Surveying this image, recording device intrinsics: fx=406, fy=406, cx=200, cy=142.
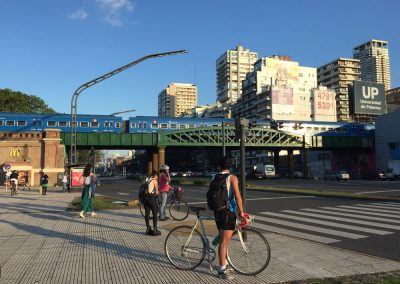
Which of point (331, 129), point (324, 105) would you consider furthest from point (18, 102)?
point (324, 105)

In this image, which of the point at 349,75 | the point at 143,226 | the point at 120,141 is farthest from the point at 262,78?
the point at 143,226

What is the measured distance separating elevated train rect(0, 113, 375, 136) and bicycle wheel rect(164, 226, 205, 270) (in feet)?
111

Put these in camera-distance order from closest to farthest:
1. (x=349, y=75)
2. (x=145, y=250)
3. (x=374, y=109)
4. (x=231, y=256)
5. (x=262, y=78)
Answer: (x=231, y=256)
(x=145, y=250)
(x=374, y=109)
(x=262, y=78)
(x=349, y=75)

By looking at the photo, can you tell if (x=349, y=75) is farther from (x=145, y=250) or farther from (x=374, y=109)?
(x=145, y=250)

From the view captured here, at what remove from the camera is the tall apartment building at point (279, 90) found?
4749 inches

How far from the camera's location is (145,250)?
7996mm

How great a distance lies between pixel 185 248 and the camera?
6.65m

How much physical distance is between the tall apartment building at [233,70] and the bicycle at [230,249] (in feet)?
543

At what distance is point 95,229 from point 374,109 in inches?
3479

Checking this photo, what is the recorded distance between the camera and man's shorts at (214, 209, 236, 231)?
591cm

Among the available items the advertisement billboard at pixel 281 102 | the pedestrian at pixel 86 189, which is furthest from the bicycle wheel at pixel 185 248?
the advertisement billboard at pixel 281 102

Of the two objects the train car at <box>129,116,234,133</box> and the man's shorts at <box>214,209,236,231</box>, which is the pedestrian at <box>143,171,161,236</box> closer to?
the man's shorts at <box>214,209,236,231</box>

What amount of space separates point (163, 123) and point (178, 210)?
47.4 meters

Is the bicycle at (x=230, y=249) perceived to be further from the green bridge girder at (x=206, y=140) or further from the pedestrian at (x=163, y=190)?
the green bridge girder at (x=206, y=140)
